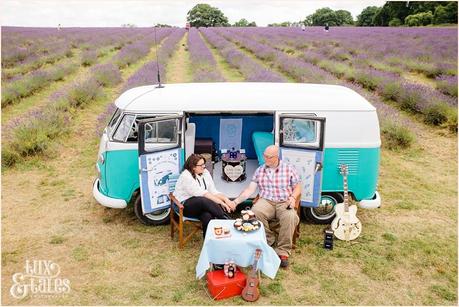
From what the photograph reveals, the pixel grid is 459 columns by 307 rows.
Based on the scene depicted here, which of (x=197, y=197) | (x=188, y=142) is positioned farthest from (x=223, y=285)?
(x=188, y=142)

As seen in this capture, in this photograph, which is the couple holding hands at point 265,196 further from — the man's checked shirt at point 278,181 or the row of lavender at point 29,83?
the row of lavender at point 29,83

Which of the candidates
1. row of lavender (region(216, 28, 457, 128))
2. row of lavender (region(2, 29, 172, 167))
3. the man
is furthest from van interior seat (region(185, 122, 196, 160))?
row of lavender (region(216, 28, 457, 128))

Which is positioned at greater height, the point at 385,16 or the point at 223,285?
the point at 385,16

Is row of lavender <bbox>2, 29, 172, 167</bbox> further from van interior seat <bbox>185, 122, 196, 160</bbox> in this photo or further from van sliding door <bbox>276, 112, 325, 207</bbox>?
van sliding door <bbox>276, 112, 325, 207</bbox>

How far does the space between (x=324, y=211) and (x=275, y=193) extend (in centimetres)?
123

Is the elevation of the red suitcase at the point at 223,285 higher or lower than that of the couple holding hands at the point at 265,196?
lower

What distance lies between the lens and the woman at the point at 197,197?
5801 millimetres

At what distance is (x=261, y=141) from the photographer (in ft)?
24.2

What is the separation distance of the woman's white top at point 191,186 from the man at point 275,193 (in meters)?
0.48

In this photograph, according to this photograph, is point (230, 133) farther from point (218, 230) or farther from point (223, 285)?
point (223, 285)

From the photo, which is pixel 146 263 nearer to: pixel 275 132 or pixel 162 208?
pixel 162 208

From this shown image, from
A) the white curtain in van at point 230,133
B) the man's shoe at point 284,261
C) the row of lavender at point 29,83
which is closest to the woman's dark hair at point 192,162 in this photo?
the man's shoe at point 284,261

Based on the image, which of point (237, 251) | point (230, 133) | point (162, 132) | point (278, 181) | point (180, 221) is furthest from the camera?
point (230, 133)

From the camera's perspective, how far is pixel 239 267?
18.0 feet
